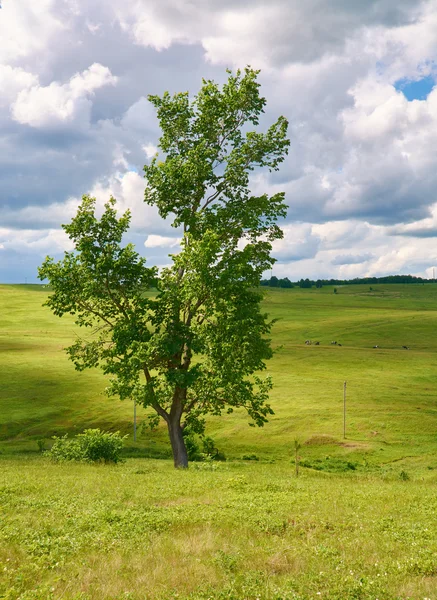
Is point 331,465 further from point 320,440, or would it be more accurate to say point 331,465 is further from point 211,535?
point 211,535

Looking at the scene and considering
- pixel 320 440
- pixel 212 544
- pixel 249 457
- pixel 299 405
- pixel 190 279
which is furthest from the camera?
pixel 299 405

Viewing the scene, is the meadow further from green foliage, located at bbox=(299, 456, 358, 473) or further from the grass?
green foliage, located at bbox=(299, 456, 358, 473)

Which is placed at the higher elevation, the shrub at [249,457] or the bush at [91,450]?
the bush at [91,450]

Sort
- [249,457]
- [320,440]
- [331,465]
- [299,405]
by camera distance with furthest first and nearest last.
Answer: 1. [299,405]
2. [320,440]
3. [249,457]
4. [331,465]

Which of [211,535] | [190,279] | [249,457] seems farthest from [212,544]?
[249,457]

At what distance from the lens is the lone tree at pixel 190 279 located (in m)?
33.9

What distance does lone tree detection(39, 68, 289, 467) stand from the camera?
33875 millimetres

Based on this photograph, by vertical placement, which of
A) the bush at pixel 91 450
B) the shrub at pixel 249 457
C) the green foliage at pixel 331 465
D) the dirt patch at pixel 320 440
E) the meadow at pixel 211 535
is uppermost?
the meadow at pixel 211 535

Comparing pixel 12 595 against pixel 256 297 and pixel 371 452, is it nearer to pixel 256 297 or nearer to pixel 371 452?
pixel 256 297

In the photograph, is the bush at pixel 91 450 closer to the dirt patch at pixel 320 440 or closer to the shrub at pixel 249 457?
the shrub at pixel 249 457

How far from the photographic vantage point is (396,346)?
154875mm

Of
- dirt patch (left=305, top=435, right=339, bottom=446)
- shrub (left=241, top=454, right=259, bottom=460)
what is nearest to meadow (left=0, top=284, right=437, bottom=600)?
shrub (left=241, top=454, right=259, bottom=460)

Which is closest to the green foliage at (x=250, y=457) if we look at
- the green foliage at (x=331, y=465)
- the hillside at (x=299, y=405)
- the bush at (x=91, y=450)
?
the hillside at (x=299, y=405)

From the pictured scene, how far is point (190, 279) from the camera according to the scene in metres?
33.8
